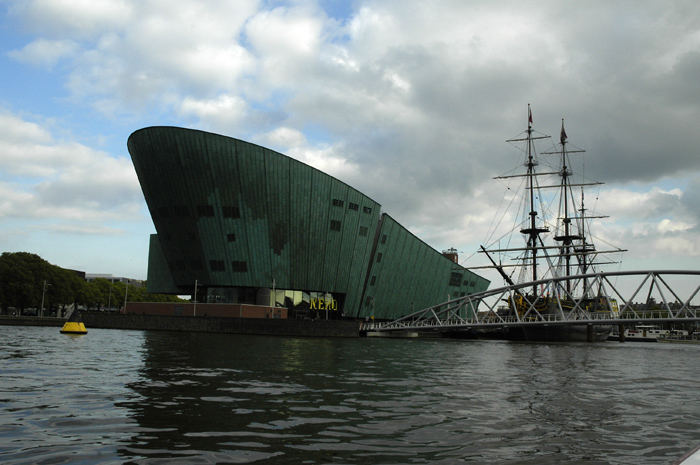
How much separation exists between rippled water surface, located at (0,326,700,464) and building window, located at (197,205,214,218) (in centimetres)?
5175

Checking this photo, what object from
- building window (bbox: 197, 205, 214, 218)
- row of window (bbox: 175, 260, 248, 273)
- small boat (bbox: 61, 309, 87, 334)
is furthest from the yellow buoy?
row of window (bbox: 175, 260, 248, 273)

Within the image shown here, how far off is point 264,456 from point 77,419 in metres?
4.89

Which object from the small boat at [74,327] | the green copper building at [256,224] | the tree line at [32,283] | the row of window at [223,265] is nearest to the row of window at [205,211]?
the green copper building at [256,224]

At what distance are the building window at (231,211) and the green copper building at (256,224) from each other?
133 millimetres

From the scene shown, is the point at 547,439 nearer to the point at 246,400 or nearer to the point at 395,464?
the point at 395,464

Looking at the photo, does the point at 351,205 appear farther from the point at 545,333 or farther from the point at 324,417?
the point at 324,417

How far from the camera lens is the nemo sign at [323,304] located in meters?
82.5

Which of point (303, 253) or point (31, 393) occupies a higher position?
point (303, 253)

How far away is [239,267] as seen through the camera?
3024 inches

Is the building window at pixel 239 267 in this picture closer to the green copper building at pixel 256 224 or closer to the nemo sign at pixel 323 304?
the green copper building at pixel 256 224

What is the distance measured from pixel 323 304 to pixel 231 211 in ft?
65.6

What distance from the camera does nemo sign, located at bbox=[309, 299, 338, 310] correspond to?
82500 mm

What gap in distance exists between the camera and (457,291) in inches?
4193

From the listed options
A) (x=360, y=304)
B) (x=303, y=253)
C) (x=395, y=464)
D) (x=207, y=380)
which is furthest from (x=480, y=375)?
(x=360, y=304)
